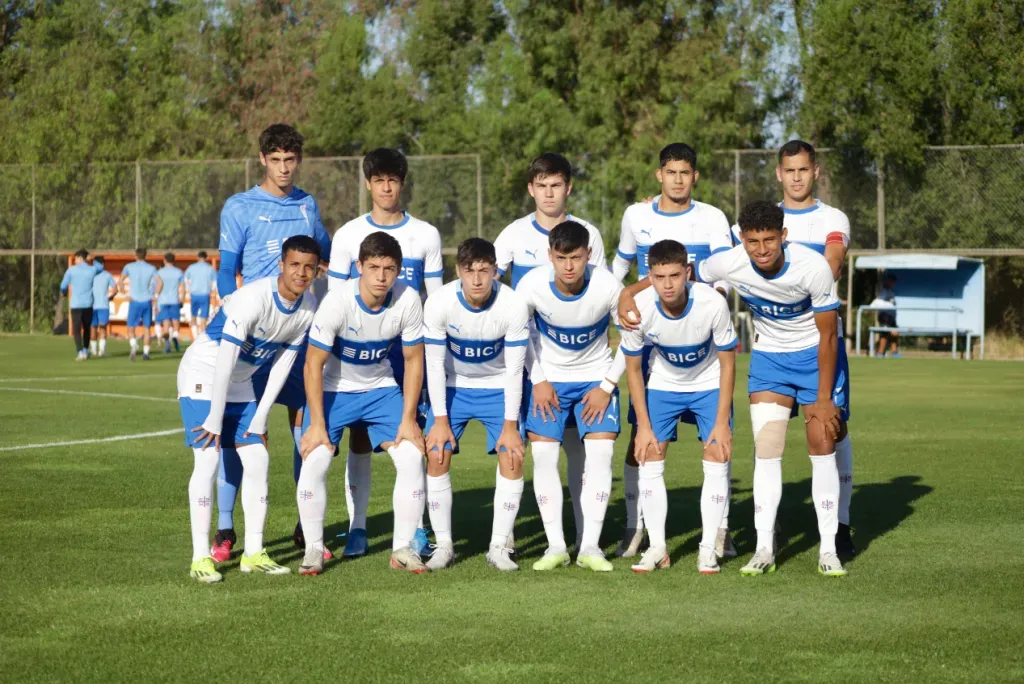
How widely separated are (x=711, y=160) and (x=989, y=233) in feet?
18.6

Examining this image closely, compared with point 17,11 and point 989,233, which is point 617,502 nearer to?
point 989,233

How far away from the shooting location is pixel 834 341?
7.16 m

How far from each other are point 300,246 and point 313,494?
129 cm

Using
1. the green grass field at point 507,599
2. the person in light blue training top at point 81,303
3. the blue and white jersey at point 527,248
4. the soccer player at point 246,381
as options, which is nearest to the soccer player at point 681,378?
the green grass field at point 507,599

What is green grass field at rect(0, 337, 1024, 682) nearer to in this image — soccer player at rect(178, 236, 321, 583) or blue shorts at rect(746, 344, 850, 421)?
soccer player at rect(178, 236, 321, 583)

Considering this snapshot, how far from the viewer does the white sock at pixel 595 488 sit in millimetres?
7320

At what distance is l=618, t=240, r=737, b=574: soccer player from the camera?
23.2ft

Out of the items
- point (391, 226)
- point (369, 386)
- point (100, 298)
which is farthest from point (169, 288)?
point (369, 386)

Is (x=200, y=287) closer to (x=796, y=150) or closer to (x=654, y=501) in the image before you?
(x=796, y=150)

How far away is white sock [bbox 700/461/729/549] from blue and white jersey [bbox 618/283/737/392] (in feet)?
1.52

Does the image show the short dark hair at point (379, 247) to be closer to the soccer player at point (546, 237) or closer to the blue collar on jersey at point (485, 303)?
the blue collar on jersey at point (485, 303)

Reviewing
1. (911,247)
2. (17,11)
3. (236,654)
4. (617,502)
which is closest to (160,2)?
(17,11)

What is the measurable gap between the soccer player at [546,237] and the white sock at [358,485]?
118 centimetres

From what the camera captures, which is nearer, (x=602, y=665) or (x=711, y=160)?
(x=602, y=665)
